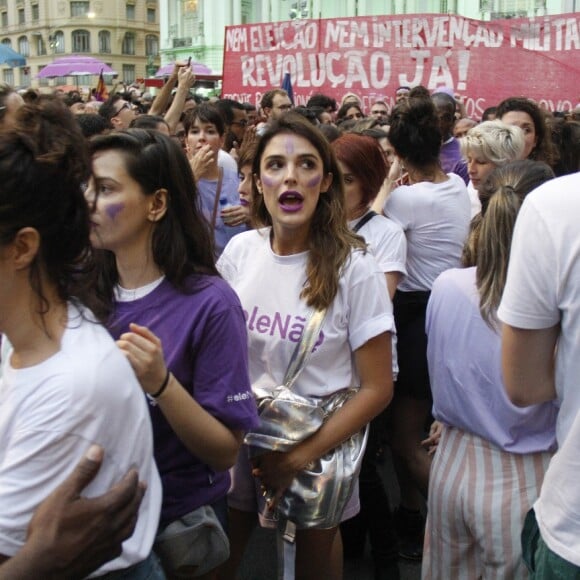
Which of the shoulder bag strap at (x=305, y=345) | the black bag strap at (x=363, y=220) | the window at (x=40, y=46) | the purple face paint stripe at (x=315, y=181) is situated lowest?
the shoulder bag strap at (x=305, y=345)

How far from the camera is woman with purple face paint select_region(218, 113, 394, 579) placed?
8.26 feet

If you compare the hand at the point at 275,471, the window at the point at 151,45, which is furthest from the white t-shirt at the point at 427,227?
the window at the point at 151,45

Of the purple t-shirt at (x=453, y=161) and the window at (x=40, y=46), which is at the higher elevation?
the window at (x=40, y=46)

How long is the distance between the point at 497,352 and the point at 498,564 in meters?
0.64

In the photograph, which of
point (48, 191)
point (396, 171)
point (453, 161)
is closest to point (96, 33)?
point (453, 161)

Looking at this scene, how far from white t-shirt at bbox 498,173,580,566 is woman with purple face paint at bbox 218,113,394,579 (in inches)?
33.5

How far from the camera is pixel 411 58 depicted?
9320 mm

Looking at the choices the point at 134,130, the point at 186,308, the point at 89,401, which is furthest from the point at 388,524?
Answer: the point at 89,401

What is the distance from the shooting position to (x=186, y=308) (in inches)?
80.7

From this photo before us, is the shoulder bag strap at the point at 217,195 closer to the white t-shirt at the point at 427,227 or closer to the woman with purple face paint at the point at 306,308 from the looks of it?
the white t-shirt at the point at 427,227

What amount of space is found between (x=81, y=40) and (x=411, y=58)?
80.7 metres

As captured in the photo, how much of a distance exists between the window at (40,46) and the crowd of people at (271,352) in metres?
89.0

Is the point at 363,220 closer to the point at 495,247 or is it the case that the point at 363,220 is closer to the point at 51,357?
the point at 495,247

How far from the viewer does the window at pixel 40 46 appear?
8446 centimetres
